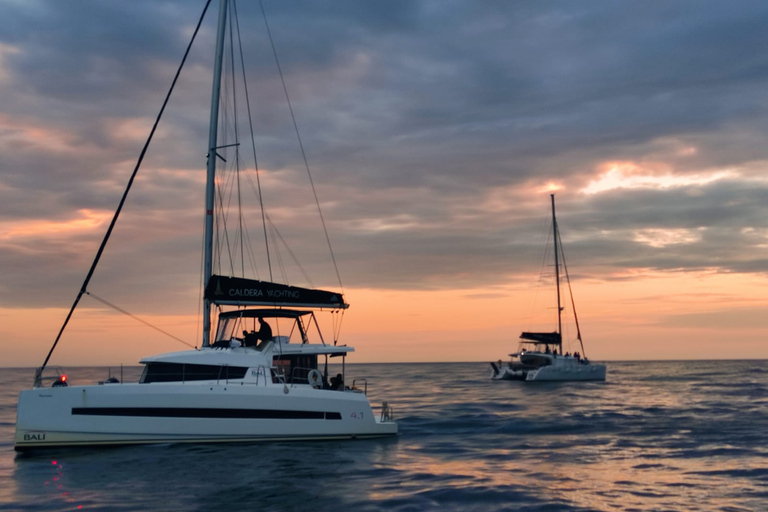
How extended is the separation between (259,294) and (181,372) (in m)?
3.14

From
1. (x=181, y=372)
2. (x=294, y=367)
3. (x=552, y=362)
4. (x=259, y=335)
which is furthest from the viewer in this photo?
(x=552, y=362)

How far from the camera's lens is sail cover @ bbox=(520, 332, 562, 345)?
69.6m

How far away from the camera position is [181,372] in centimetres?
2006

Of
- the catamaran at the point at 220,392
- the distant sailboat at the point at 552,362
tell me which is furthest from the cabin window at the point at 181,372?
the distant sailboat at the point at 552,362

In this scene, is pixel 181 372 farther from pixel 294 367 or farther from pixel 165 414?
pixel 294 367

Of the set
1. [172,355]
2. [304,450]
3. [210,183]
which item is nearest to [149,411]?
[172,355]

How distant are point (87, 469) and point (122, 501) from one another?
350 centimetres

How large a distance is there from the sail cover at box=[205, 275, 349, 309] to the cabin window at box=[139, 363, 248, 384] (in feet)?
6.57

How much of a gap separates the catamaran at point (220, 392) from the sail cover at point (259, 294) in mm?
30

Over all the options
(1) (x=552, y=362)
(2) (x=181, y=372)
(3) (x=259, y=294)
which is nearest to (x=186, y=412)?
(2) (x=181, y=372)

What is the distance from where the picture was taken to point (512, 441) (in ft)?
82.6

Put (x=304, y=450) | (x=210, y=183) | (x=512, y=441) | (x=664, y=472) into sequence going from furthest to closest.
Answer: (x=512, y=441) < (x=210, y=183) < (x=304, y=450) < (x=664, y=472)

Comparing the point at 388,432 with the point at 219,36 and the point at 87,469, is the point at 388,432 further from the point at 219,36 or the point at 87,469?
the point at 219,36

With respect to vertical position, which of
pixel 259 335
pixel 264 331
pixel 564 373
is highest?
pixel 264 331
